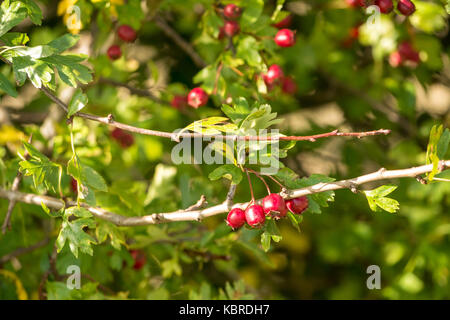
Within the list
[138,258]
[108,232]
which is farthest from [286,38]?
[138,258]

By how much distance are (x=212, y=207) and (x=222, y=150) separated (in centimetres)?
14

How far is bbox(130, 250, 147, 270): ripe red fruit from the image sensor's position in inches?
75.7

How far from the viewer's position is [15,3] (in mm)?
1332

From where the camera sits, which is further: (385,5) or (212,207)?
(385,5)

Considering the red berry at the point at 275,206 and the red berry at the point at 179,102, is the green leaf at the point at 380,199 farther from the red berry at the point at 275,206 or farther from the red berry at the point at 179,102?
the red berry at the point at 179,102

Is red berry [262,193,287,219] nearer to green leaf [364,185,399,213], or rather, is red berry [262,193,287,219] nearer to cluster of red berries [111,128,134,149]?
green leaf [364,185,399,213]

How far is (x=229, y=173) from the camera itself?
1.31m

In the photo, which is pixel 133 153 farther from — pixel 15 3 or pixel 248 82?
pixel 15 3

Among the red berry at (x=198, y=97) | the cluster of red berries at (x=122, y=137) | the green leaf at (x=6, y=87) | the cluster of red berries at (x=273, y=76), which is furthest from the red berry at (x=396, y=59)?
the green leaf at (x=6, y=87)

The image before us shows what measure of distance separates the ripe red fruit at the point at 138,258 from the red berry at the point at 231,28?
0.77 metres

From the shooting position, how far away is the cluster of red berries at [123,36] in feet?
6.48

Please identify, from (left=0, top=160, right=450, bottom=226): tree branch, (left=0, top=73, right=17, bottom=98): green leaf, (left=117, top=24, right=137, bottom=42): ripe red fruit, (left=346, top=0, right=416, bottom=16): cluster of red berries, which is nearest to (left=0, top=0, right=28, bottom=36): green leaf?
(left=0, top=73, right=17, bottom=98): green leaf

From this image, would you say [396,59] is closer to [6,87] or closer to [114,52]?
[114,52]

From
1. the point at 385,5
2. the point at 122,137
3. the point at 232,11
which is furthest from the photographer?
the point at 122,137
